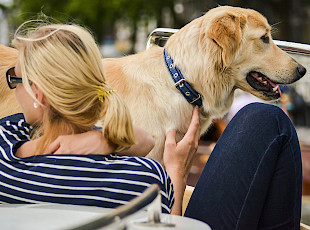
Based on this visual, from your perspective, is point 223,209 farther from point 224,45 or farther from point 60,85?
point 224,45

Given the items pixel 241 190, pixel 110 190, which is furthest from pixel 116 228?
pixel 241 190

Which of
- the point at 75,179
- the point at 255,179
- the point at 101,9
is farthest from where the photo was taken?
the point at 101,9

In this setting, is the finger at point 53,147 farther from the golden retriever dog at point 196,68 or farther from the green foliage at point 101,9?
the green foliage at point 101,9

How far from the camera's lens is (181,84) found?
354 centimetres

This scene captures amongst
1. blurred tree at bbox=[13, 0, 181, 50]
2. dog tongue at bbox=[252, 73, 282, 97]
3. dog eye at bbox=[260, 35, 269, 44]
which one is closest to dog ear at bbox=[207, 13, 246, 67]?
dog eye at bbox=[260, 35, 269, 44]

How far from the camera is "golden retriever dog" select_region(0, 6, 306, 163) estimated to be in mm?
3543

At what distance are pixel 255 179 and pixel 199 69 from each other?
56.7 inches

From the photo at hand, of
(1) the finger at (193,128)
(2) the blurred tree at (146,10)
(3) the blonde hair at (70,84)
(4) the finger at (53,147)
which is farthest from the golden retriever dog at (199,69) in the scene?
(2) the blurred tree at (146,10)

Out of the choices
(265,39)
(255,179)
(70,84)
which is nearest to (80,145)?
(70,84)

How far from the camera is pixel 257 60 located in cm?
379

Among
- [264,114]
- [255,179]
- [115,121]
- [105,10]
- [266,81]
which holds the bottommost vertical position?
[105,10]

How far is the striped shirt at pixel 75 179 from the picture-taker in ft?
5.89

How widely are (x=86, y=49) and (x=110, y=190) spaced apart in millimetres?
490

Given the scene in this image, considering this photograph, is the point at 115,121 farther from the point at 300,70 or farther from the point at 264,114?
the point at 300,70
